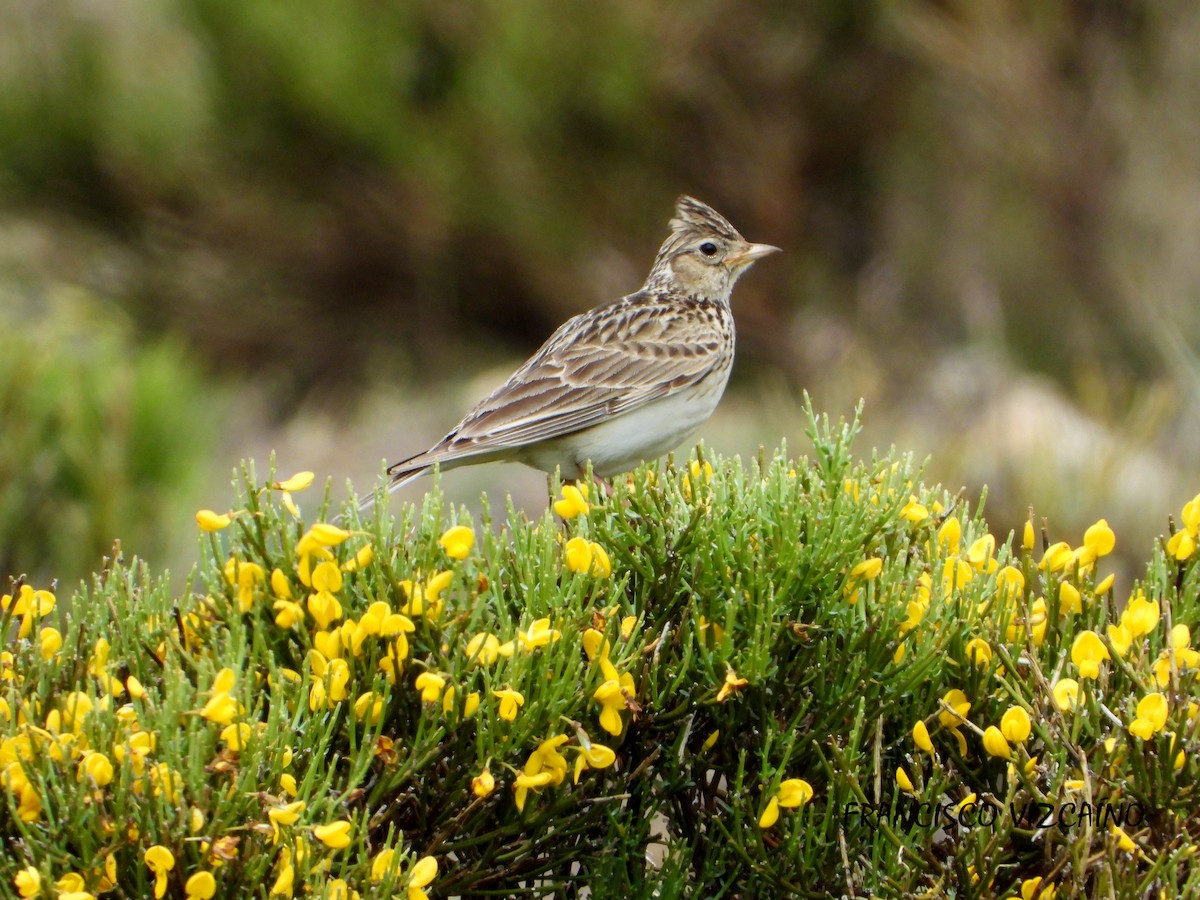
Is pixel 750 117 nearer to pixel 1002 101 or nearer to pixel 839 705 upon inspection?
pixel 1002 101

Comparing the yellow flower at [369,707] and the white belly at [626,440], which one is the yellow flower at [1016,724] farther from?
the white belly at [626,440]

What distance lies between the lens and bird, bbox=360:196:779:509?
4965 mm

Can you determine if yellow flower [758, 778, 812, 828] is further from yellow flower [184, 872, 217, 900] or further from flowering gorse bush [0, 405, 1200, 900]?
yellow flower [184, 872, 217, 900]

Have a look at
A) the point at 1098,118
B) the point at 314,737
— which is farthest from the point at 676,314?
the point at 1098,118

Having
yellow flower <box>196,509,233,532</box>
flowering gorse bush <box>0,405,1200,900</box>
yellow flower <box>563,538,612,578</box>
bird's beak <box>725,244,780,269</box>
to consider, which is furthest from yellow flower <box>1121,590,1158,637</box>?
bird's beak <box>725,244,780,269</box>

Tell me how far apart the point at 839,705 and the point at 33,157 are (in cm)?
1190

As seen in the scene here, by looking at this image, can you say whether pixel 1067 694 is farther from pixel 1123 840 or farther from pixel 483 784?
pixel 483 784

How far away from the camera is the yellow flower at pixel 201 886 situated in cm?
245

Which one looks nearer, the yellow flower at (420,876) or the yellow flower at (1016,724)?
the yellow flower at (420,876)

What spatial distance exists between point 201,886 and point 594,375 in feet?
10.00

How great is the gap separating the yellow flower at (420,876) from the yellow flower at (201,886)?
0.33 m

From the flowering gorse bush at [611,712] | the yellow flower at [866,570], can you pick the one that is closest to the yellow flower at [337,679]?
the flowering gorse bush at [611,712]

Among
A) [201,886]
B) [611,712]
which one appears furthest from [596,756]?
[201,886]

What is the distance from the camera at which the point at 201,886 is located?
246cm
